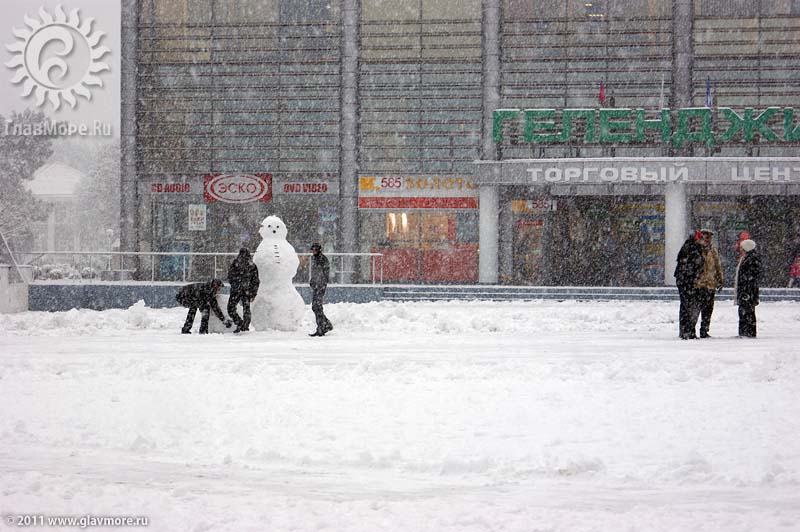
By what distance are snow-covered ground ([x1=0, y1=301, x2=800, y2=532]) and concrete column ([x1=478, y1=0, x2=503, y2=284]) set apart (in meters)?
18.3

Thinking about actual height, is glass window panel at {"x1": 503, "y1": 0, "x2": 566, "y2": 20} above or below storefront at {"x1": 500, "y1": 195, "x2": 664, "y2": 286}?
above

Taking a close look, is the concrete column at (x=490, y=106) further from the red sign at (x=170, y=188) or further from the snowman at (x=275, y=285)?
the snowman at (x=275, y=285)

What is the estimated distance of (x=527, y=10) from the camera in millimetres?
31609

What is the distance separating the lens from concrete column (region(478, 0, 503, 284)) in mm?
30938

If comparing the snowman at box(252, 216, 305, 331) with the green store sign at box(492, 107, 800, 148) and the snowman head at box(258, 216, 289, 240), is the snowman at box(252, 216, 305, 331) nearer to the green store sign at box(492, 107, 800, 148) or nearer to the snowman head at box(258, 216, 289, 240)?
the snowman head at box(258, 216, 289, 240)

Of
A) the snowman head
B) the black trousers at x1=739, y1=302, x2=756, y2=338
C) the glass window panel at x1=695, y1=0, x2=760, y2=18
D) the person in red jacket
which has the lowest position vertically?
the black trousers at x1=739, y1=302, x2=756, y2=338

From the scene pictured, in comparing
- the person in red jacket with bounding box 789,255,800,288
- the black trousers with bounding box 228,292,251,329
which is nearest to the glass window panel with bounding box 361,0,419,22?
the person in red jacket with bounding box 789,255,800,288

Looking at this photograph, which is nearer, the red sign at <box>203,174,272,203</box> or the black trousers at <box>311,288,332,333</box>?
the black trousers at <box>311,288,332,333</box>

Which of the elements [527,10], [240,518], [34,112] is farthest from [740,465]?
[34,112]

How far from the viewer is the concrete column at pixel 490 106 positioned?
30938mm

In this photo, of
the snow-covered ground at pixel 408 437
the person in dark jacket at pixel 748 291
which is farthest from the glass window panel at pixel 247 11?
the person in dark jacket at pixel 748 291

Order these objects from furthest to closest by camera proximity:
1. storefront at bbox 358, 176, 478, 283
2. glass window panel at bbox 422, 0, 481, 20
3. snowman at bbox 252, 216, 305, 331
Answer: glass window panel at bbox 422, 0, 481, 20 < storefront at bbox 358, 176, 478, 283 < snowman at bbox 252, 216, 305, 331

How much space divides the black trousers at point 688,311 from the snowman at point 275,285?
21.1ft

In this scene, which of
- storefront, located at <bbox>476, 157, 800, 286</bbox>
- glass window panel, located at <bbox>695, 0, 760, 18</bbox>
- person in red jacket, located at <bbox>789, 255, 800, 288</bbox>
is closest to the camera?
person in red jacket, located at <bbox>789, 255, 800, 288</bbox>
